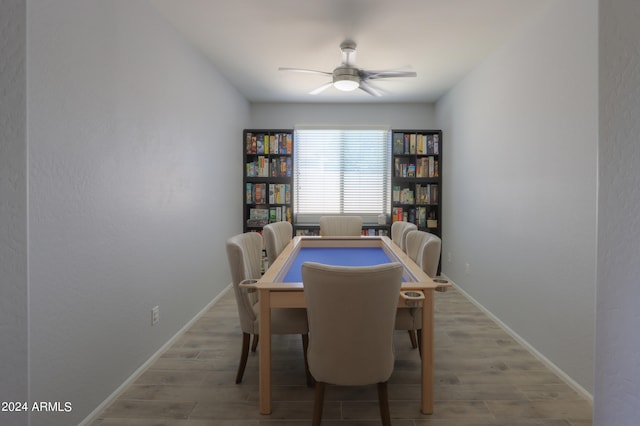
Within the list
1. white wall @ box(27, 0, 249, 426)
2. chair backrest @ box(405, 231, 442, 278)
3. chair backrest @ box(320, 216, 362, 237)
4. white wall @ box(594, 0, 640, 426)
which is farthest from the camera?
chair backrest @ box(320, 216, 362, 237)

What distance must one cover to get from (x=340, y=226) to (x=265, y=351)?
7.57ft

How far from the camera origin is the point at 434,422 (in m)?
1.70

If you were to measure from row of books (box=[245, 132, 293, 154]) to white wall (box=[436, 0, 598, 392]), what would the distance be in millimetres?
2407

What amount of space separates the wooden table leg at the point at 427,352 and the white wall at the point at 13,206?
157cm

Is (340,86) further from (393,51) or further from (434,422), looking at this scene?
(434,422)

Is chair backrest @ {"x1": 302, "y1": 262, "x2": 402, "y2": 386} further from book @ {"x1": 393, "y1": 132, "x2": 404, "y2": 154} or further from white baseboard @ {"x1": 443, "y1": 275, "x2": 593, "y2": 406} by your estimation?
book @ {"x1": 393, "y1": 132, "x2": 404, "y2": 154}

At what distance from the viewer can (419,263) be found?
7.64ft

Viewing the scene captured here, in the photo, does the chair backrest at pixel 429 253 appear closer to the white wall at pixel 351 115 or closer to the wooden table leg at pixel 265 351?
the wooden table leg at pixel 265 351

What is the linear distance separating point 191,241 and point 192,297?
1.77 ft

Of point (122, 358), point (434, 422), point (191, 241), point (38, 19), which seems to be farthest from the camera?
point (191, 241)

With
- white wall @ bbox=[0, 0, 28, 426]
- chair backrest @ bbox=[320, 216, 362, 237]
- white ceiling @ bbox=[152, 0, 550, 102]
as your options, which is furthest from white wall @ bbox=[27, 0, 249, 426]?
chair backrest @ bbox=[320, 216, 362, 237]

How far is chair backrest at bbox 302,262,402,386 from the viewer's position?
1.35 meters

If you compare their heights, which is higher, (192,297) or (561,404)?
(192,297)

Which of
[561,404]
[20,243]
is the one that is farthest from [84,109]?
[561,404]
